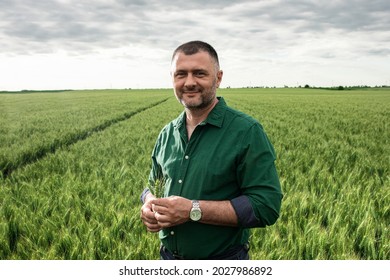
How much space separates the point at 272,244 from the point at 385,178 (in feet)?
11.8

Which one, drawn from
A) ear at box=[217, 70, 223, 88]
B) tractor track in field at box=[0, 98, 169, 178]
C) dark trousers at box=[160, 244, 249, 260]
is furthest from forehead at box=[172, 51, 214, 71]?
tractor track in field at box=[0, 98, 169, 178]

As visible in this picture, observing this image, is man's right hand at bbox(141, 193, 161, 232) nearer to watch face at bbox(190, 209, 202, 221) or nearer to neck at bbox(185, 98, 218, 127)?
watch face at bbox(190, 209, 202, 221)

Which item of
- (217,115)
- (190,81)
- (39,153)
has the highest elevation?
(190,81)

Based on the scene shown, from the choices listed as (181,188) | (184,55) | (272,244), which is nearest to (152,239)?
(272,244)

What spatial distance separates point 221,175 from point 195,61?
0.59 metres

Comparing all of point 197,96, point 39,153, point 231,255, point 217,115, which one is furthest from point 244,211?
point 39,153

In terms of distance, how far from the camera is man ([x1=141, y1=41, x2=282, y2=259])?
1.79 m

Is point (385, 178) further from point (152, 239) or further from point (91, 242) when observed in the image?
point (91, 242)

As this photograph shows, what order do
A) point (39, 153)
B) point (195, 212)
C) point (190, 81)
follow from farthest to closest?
point (39, 153)
point (190, 81)
point (195, 212)

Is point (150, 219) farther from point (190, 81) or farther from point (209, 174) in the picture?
point (190, 81)

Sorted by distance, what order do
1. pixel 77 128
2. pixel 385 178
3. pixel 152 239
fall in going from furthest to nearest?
1. pixel 77 128
2. pixel 385 178
3. pixel 152 239

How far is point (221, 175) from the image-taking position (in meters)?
1.86

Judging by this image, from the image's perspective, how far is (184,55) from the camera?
1891 mm

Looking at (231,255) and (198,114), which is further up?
(198,114)
